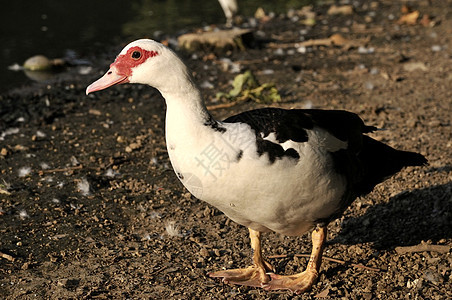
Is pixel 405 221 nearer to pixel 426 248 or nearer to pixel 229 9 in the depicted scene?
pixel 426 248

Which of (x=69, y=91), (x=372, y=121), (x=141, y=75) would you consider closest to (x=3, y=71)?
(x=69, y=91)

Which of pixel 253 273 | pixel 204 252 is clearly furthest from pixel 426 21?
pixel 253 273

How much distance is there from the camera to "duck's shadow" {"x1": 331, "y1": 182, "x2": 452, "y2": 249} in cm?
488

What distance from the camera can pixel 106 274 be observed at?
4.44 meters

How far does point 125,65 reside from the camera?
379cm

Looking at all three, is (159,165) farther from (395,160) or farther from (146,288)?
(395,160)

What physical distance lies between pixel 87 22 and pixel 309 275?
33.4 feet

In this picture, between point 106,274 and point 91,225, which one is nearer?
point 106,274

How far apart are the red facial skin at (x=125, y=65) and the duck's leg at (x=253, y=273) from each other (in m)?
1.55

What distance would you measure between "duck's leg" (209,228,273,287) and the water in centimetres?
608

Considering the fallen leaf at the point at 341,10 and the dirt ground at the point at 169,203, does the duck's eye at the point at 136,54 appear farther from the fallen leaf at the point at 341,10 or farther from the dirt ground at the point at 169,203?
the fallen leaf at the point at 341,10

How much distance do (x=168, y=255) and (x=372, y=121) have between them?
11.7 feet

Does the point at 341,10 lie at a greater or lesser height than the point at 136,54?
lesser

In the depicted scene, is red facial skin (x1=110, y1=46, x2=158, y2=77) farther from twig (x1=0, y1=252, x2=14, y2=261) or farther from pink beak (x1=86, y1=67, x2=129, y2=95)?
twig (x1=0, y1=252, x2=14, y2=261)
